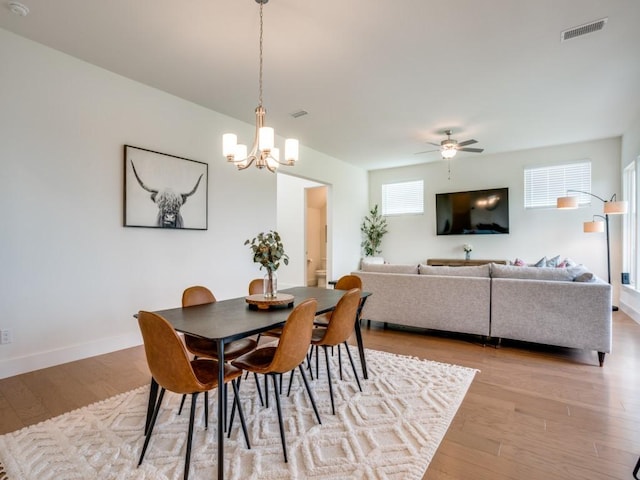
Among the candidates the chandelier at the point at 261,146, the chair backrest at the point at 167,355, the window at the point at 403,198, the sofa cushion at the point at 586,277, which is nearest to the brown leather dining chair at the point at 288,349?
the chair backrest at the point at 167,355

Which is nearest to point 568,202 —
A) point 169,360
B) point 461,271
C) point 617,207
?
point 617,207

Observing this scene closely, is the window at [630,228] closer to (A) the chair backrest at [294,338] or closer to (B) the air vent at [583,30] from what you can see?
(B) the air vent at [583,30]

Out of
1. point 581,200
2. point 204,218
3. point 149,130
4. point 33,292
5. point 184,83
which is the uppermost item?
point 184,83

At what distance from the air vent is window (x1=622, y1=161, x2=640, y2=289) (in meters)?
3.20

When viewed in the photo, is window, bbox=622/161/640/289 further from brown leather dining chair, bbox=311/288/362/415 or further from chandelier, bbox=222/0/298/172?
chandelier, bbox=222/0/298/172

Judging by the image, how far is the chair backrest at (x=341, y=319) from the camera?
222cm

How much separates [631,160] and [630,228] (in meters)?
1.06

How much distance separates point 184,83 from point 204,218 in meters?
1.55

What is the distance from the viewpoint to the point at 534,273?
3525 mm

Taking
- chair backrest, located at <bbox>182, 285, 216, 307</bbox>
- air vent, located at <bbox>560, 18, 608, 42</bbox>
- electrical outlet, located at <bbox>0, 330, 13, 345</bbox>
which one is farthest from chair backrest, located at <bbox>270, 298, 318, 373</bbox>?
air vent, located at <bbox>560, 18, 608, 42</bbox>

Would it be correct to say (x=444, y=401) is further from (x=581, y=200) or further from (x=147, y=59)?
(x=581, y=200)

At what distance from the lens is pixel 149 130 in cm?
376

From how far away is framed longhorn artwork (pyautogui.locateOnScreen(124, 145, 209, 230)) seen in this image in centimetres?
355

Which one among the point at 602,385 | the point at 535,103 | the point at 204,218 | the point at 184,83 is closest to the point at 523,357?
the point at 602,385
